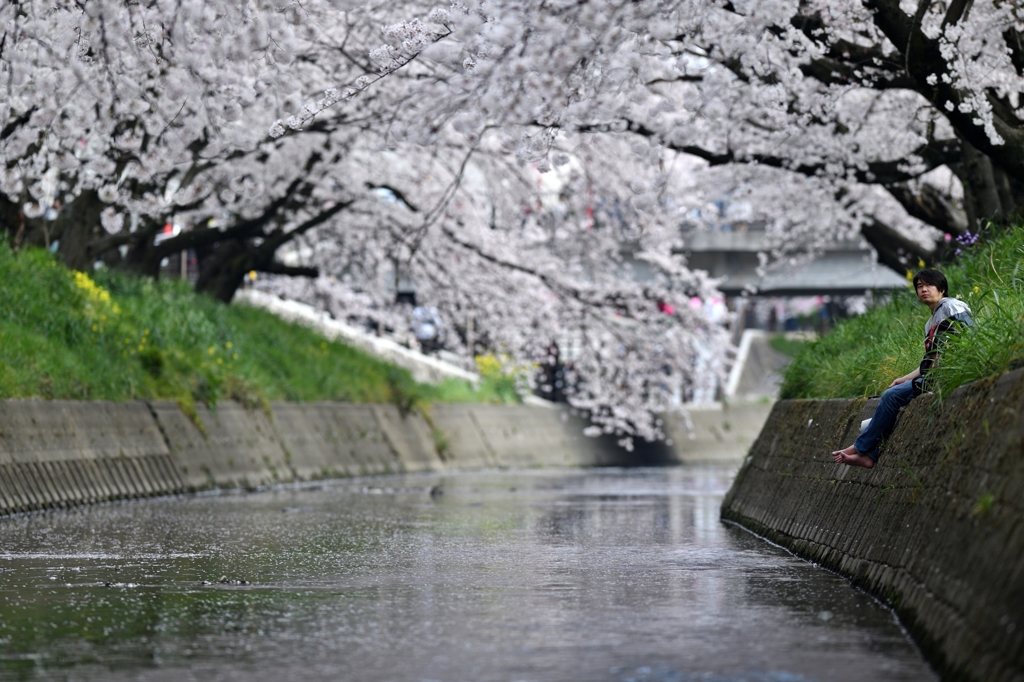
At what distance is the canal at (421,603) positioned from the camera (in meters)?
6.28

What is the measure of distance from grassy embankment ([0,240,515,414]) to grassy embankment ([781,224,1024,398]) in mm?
7806

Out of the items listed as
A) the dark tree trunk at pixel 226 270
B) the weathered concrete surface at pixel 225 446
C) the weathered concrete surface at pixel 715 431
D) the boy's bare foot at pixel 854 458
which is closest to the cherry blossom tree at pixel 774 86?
the boy's bare foot at pixel 854 458

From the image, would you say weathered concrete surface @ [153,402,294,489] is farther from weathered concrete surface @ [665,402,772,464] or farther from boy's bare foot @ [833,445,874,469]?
weathered concrete surface @ [665,402,772,464]

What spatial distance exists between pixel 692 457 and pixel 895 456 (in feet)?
113

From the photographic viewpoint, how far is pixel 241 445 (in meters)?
22.1

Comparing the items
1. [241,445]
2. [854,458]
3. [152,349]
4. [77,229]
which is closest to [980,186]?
[854,458]

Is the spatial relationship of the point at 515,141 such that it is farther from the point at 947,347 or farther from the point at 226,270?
the point at 226,270

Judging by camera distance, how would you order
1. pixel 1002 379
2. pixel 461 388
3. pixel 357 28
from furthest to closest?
pixel 461 388 < pixel 357 28 < pixel 1002 379

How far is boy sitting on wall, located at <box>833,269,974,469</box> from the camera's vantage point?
362 inches

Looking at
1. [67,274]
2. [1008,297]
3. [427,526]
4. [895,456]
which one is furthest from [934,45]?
[67,274]

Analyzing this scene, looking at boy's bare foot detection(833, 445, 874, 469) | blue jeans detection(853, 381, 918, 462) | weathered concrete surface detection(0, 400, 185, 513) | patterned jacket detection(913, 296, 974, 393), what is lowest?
weathered concrete surface detection(0, 400, 185, 513)

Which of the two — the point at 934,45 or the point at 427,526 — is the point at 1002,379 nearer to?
the point at 934,45

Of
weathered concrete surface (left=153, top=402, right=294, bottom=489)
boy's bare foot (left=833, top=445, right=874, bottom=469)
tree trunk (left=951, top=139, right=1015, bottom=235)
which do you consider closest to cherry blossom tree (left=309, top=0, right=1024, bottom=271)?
tree trunk (left=951, top=139, right=1015, bottom=235)

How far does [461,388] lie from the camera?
3681cm
